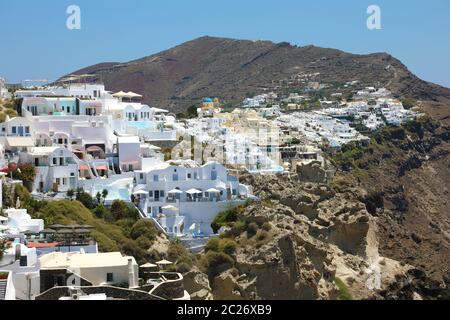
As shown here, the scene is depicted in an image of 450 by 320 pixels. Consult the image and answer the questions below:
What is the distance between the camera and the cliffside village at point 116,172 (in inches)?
732

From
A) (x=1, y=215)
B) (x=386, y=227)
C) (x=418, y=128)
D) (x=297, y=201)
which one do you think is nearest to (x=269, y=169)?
(x=297, y=201)

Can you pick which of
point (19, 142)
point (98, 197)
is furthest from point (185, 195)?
point (19, 142)

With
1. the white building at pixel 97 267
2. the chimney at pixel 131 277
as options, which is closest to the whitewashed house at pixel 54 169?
the white building at pixel 97 267

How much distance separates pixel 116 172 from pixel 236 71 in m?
107

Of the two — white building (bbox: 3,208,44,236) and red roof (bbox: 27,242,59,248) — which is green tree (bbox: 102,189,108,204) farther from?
red roof (bbox: 27,242,59,248)

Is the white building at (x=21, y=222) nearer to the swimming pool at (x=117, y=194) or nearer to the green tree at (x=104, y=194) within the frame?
the green tree at (x=104, y=194)

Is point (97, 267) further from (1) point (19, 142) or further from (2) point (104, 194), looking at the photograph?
(1) point (19, 142)

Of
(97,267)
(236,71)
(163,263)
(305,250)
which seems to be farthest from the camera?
(236,71)

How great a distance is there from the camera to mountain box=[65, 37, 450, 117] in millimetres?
109688

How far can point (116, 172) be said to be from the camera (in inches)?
1238

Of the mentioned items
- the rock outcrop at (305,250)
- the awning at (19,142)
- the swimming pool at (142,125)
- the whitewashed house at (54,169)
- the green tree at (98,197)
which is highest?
the swimming pool at (142,125)

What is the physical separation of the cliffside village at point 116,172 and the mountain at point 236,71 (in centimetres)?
5797
